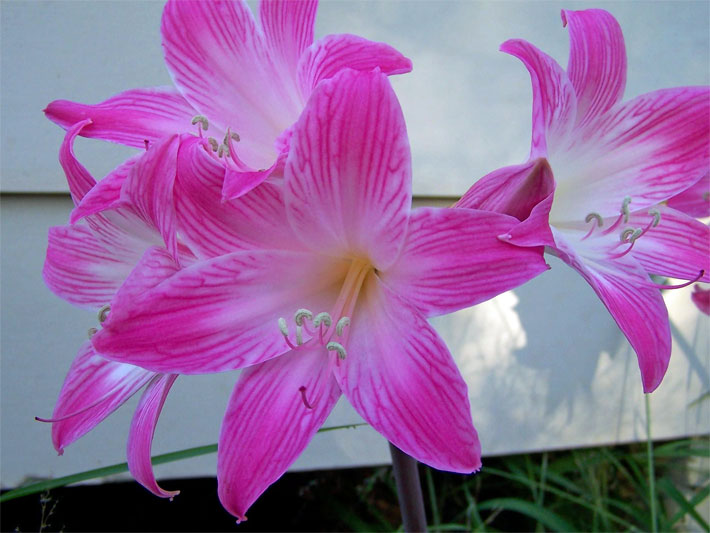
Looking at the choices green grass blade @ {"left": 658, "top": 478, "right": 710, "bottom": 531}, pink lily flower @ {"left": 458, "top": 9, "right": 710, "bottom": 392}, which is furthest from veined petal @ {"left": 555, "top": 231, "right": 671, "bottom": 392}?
green grass blade @ {"left": 658, "top": 478, "right": 710, "bottom": 531}

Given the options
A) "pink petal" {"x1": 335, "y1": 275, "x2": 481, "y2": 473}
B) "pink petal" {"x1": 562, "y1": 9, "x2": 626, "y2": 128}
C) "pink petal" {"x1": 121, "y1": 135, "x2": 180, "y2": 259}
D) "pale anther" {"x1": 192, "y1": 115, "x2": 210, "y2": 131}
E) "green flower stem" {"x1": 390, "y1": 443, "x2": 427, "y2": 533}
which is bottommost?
"green flower stem" {"x1": 390, "y1": 443, "x2": 427, "y2": 533}

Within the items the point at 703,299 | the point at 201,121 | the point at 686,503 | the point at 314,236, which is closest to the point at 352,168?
the point at 314,236

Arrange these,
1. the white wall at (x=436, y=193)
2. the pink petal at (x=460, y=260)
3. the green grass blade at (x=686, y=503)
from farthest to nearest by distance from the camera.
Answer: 1. the white wall at (x=436, y=193)
2. the green grass blade at (x=686, y=503)
3. the pink petal at (x=460, y=260)

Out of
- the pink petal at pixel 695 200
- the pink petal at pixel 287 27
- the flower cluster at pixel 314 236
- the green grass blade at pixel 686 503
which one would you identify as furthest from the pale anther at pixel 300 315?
the green grass blade at pixel 686 503

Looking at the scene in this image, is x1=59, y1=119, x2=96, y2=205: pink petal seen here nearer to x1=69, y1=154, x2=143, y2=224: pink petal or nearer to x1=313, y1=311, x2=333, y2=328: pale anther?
x1=69, y1=154, x2=143, y2=224: pink petal

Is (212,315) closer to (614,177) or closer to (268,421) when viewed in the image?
(268,421)

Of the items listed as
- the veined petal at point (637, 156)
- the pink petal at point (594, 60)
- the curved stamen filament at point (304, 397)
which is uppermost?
the pink petal at point (594, 60)

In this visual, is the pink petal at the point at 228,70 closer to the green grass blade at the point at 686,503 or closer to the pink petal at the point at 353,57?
the pink petal at the point at 353,57
